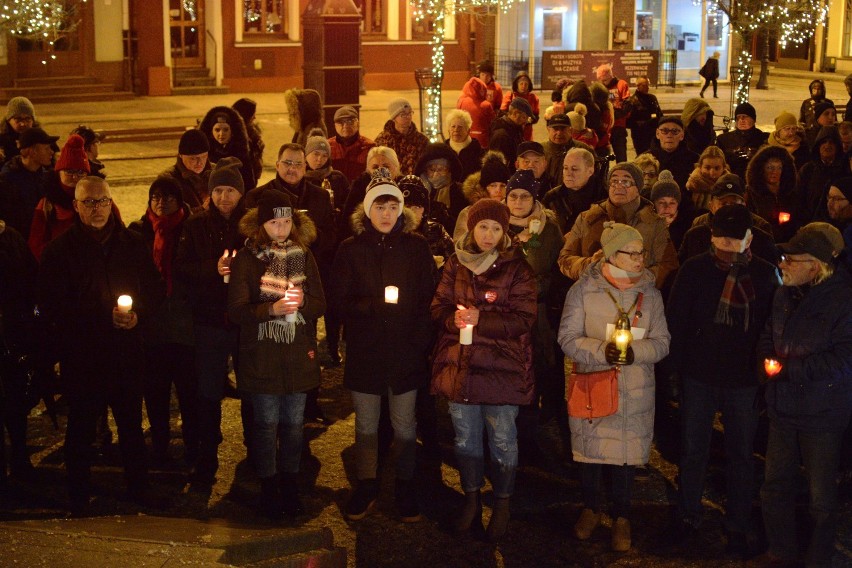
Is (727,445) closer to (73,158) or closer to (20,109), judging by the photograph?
(73,158)

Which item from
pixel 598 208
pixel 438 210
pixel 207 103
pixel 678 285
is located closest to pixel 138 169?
pixel 207 103

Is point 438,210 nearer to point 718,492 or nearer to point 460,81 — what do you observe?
point 718,492

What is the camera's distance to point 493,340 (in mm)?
6492

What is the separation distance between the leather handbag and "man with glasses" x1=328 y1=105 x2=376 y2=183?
4.98 metres

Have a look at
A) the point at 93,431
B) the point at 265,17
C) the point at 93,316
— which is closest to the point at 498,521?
the point at 93,431

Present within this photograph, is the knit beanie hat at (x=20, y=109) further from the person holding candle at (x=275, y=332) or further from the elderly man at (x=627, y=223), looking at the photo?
the elderly man at (x=627, y=223)

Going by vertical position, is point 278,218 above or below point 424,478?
above

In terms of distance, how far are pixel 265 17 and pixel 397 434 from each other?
2889 cm

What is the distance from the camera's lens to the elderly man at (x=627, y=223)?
791 cm

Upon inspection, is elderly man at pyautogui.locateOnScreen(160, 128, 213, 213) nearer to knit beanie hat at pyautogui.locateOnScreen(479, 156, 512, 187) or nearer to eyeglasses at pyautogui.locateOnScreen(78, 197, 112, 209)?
eyeglasses at pyautogui.locateOnScreen(78, 197, 112, 209)

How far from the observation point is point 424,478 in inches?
296

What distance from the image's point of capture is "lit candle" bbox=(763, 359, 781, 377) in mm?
6105

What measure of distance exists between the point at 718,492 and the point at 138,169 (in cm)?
1524

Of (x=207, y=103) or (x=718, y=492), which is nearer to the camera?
(x=718, y=492)
